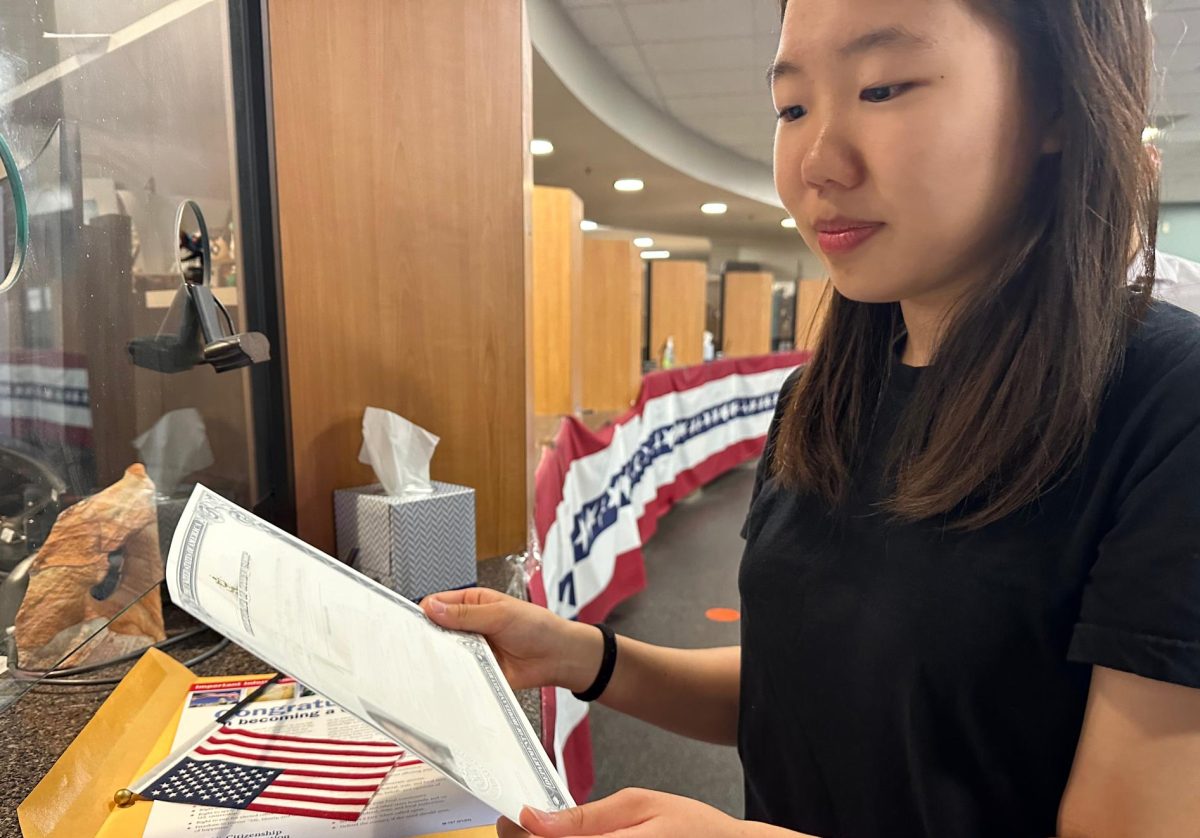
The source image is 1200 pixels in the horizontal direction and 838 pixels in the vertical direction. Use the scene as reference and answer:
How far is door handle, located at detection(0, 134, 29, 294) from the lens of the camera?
26.7 inches

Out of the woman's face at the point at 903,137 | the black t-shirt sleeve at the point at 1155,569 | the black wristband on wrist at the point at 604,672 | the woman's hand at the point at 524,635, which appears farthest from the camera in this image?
the black wristband on wrist at the point at 604,672

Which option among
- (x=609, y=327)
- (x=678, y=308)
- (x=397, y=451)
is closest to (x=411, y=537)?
(x=397, y=451)

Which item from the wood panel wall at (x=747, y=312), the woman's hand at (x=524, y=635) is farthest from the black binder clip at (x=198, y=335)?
the wood panel wall at (x=747, y=312)

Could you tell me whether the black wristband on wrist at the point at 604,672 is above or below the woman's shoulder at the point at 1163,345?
below

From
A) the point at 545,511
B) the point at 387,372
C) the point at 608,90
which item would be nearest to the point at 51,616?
the point at 387,372

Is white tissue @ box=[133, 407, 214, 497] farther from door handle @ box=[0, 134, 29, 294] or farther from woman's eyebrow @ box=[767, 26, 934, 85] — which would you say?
woman's eyebrow @ box=[767, 26, 934, 85]

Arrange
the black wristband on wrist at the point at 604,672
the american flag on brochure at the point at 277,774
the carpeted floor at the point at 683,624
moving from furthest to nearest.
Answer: the carpeted floor at the point at 683,624
the black wristband on wrist at the point at 604,672
the american flag on brochure at the point at 277,774

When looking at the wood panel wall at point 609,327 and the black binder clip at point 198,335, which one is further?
the wood panel wall at point 609,327

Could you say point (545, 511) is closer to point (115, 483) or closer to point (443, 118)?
point (443, 118)

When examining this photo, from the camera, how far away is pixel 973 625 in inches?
23.3

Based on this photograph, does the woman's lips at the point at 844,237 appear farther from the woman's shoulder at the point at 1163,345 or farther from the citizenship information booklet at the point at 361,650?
the citizenship information booklet at the point at 361,650

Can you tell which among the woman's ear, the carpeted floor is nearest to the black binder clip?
the woman's ear

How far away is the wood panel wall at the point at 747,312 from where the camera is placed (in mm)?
8602

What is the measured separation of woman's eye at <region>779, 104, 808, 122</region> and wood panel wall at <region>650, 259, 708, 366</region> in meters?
6.15
